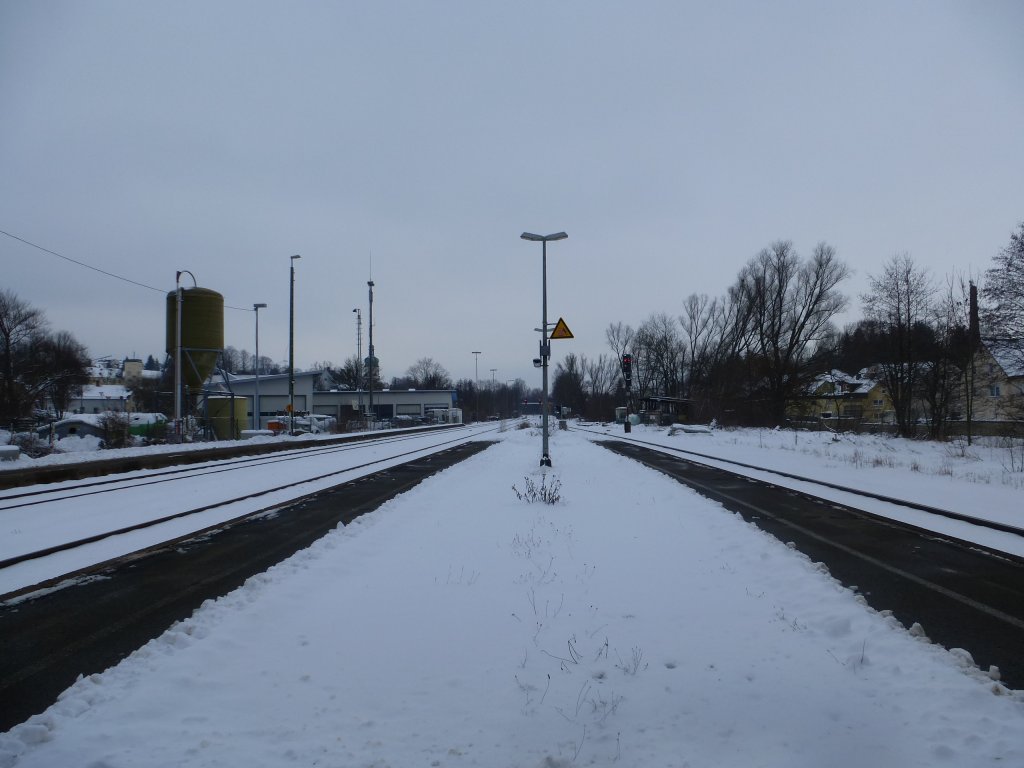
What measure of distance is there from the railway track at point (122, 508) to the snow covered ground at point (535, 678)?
2956 mm

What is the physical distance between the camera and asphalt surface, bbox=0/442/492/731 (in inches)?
163

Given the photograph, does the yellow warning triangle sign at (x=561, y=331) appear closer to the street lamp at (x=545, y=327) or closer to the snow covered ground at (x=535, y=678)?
the street lamp at (x=545, y=327)

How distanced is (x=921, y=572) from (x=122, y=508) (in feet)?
42.2

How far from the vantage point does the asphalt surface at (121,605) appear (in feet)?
13.6

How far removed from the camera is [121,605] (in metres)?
5.66

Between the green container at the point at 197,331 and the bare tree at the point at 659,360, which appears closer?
the green container at the point at 197,331

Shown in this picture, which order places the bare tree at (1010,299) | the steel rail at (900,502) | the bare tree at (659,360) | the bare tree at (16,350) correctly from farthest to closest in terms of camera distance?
the bare tree at (659,360), the bare tree at (16,350), the bare tree at (1010,299), the steel rail at (900,502)

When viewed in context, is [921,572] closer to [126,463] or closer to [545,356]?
[545,356]

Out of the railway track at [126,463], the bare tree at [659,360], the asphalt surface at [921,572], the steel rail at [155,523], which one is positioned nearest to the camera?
the asphalt surface at [921,572]

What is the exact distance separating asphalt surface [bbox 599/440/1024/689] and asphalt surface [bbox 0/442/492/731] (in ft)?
20.6

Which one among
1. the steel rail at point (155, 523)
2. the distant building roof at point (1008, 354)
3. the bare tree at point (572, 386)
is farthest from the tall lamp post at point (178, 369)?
the bare tree at point (572, 386)


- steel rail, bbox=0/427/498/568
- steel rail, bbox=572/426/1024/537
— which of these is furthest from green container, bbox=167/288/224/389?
steel rail, bbox=572/426/1024/537

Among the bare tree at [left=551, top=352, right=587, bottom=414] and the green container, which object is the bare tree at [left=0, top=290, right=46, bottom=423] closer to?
the green container

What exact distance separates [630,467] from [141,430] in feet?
90.4
